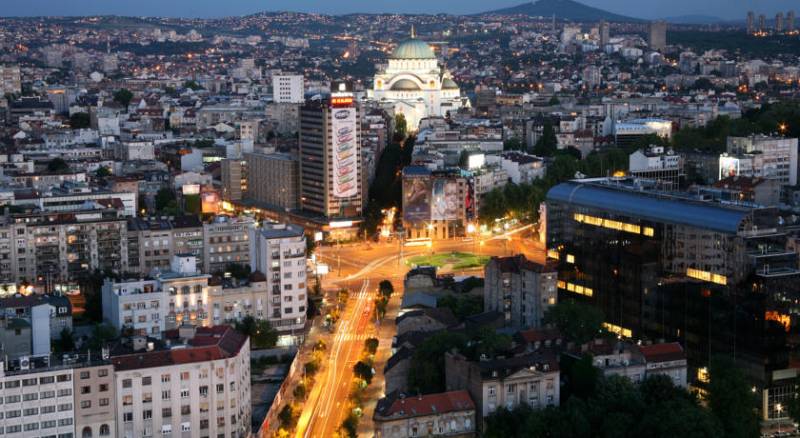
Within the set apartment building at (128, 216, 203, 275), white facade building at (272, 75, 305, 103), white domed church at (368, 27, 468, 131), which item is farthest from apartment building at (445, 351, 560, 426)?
white facade building at (272, 75, 305, 103)

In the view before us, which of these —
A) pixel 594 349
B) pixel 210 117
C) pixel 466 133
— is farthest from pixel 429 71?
pixel 594 349

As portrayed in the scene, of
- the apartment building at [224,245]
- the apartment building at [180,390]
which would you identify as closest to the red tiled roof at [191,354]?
the apartment building at [180,390]

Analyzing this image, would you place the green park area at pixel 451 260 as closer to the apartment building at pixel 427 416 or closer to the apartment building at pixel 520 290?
the apartment building at pixel 520 290

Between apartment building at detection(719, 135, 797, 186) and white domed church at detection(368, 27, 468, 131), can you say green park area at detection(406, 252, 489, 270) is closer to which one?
apartment building at detection(719, 135, 797, 186)

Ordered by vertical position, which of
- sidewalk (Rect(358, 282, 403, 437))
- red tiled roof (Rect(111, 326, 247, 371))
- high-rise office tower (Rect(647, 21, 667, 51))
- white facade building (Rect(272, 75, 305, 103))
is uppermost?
high-rise office tower (Rect(647, 21, 667, 51))

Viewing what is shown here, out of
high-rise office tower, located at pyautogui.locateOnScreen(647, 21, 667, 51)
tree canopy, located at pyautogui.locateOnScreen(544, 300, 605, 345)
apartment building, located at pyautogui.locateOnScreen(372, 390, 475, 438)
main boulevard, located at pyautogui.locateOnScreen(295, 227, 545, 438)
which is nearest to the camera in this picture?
apartment building, located at pyautogui.locateOnScreen(372, 390, 475, 438)

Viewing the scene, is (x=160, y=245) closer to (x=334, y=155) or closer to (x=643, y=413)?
(x=334, y=155)

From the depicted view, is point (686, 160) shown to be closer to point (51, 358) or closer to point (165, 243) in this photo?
point (165, 243)
